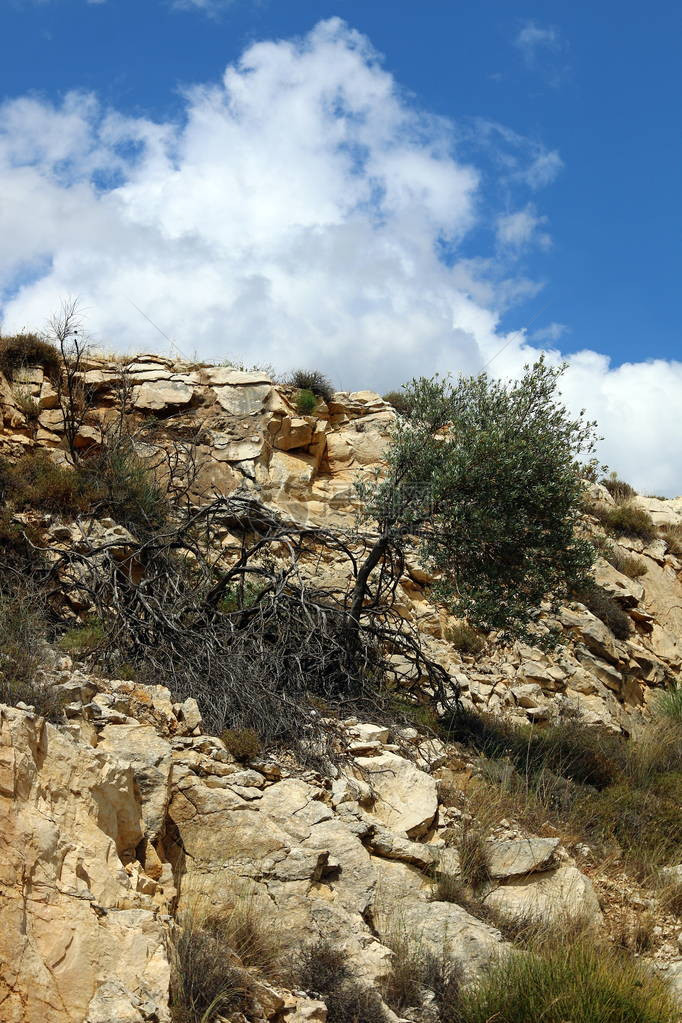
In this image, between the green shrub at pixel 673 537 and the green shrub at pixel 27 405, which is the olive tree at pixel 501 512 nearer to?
the green shrub at pixel 27 405

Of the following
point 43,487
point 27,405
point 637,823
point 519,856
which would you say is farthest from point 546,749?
point 27,405

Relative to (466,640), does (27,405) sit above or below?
above

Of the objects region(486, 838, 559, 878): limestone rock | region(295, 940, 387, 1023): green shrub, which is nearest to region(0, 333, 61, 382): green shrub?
region(486, 838, 559, 878): limestone rock

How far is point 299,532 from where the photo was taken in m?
11.5

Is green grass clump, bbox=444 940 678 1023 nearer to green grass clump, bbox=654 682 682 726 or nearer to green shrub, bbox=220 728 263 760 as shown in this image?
green shrub, bbox=220 728 263 760

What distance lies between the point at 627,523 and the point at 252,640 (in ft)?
40.6

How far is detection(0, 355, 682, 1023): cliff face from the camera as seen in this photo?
174 inches

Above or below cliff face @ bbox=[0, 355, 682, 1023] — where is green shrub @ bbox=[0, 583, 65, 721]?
above

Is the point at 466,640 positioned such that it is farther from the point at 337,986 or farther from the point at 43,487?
the point at 337,986

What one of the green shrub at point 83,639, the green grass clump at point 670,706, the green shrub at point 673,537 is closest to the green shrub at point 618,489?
the green shrub at point 673,537

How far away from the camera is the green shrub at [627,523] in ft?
66.4

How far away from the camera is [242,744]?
25.8ft

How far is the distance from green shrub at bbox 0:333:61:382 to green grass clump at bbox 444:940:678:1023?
13.5 meters

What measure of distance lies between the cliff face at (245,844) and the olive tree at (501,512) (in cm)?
197
